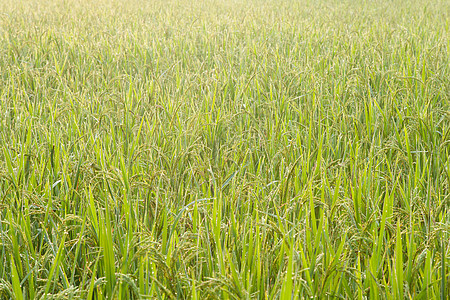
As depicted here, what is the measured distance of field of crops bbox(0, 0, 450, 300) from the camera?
Answer: 91cm

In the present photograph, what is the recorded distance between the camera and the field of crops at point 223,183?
0.91m

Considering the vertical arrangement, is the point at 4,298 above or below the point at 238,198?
below

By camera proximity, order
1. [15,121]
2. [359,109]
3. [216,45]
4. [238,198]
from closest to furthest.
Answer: [238,198]
[15,121]
[359,109]
[216,45]

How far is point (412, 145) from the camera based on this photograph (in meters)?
1.75

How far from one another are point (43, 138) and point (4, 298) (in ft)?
2.92

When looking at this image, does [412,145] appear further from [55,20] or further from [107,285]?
[55,20]

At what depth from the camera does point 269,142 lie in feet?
5.74

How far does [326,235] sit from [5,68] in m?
2.77

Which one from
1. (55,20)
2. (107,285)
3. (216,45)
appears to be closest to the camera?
(107,285)

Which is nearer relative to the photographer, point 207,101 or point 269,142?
point 269,142

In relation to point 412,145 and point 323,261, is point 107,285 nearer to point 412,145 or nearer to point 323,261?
point 323,261

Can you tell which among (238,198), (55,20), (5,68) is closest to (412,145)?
(238,198)

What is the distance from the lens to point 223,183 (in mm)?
1454

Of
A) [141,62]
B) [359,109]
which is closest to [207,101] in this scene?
[359,109]
